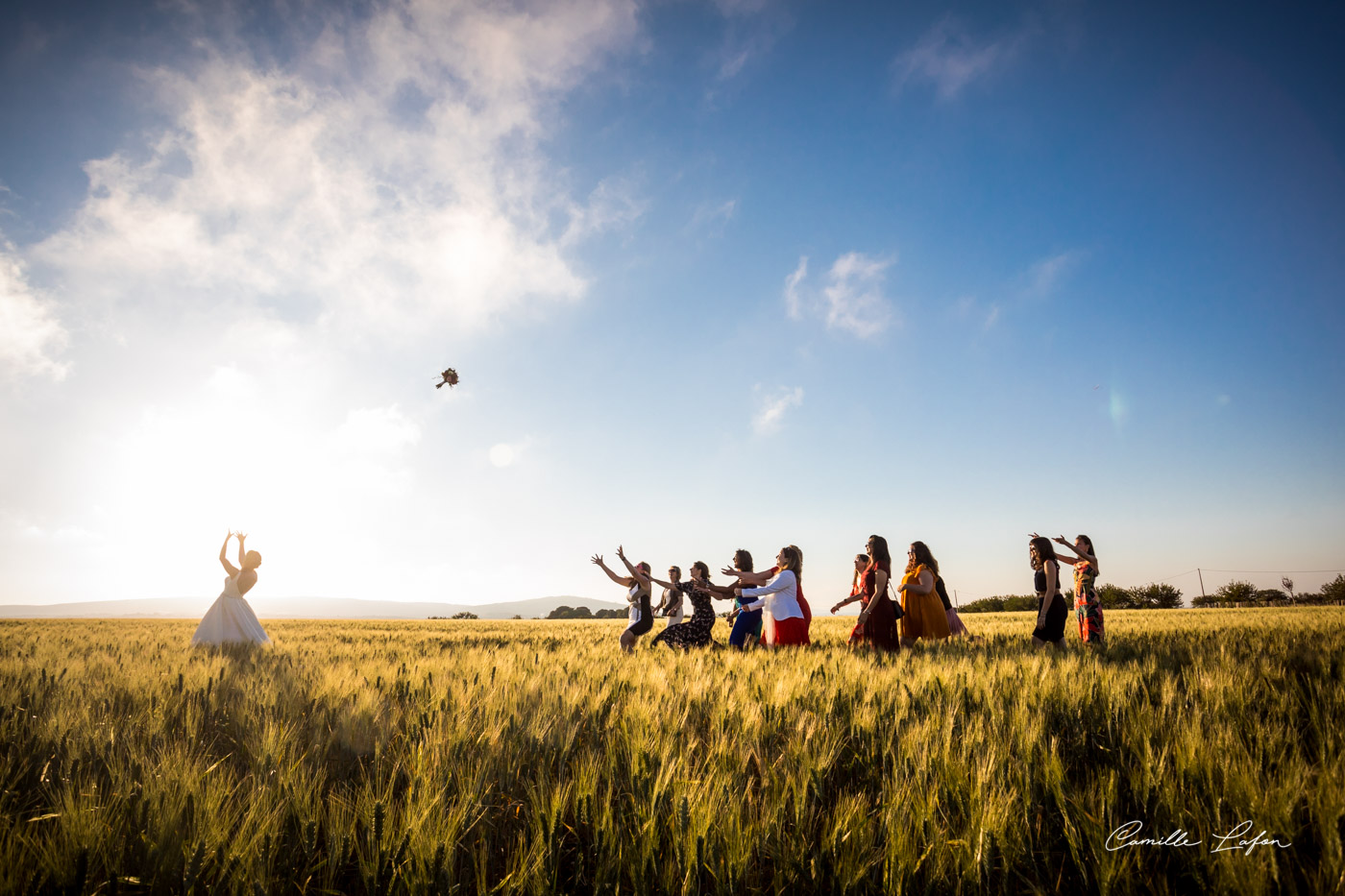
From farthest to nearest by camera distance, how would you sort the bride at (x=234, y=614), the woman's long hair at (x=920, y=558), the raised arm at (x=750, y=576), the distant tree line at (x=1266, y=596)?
the distant tree line at (x=1266, y=596) → the bride at (x=234, y=614) → the woman's long hair at (x=920, y=558) → the raised arm at (x=750, y=576)

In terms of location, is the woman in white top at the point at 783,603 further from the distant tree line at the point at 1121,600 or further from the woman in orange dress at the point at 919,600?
the distant tree line at the point at 1121,600

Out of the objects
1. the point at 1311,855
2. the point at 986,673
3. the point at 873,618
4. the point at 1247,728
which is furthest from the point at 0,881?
the point at 873,618

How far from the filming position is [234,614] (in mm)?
11086

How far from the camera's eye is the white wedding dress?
10.7 m

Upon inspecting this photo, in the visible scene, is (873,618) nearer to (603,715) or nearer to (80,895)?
(603,715)

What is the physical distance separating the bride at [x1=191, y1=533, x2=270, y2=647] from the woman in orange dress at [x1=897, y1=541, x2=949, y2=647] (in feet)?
39.2

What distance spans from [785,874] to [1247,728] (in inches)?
128

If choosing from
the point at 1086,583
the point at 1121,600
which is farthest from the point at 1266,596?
the point at 1086,583

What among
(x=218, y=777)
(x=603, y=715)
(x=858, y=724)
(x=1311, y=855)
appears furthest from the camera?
(x=603, y=715)

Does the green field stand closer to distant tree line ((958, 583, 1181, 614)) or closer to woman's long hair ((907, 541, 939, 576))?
woman's long hair ((907, 541, 939, 576))

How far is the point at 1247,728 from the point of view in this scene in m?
3.26

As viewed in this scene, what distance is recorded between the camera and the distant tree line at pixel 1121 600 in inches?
1793

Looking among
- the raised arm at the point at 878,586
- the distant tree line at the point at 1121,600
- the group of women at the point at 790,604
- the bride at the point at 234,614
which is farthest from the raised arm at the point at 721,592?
the distant tree line at the point at 1121,600

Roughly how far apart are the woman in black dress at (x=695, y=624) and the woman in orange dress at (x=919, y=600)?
350 cm
